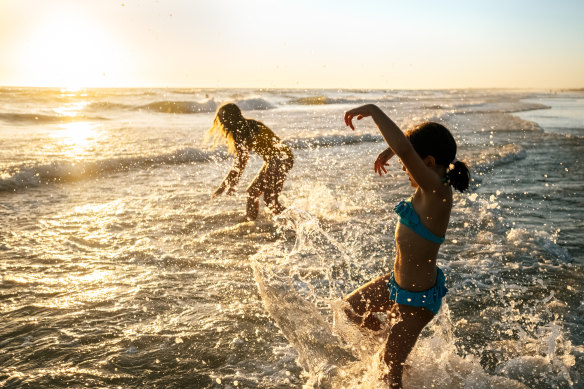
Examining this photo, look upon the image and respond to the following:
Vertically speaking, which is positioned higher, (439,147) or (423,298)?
(439,147)

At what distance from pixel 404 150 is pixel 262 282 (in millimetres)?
2521

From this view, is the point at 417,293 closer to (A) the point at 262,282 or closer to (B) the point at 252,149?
(A) the point at 262,282

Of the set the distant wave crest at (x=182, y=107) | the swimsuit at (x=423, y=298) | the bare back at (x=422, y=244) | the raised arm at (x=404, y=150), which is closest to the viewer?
the raised arm at (x=404, y=150)

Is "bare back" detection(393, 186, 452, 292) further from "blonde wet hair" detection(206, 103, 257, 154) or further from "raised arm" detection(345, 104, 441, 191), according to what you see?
"blonde wet hair" detection(206, 103, 257, 154)

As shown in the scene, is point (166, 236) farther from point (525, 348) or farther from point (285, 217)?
point (525, 348)

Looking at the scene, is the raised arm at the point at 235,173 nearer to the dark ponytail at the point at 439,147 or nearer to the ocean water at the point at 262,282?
the ocean water at the point at 262,282

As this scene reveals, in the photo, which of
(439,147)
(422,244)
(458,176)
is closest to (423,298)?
(422,244)

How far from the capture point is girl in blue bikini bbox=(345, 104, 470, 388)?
2.33 meters

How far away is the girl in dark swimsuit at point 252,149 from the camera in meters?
5.97

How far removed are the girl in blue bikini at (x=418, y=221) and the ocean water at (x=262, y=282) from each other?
471mm

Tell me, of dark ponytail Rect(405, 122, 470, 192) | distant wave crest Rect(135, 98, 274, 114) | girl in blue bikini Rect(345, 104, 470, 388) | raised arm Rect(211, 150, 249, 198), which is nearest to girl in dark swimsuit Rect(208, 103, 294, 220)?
raised arm Rect(211, 150, 249, 198)

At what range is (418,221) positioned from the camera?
248cm

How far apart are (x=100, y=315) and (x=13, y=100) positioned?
3427 cm

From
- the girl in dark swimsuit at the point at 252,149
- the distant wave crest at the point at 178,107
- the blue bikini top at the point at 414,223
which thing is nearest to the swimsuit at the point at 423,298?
the blue bikini top at the point at 414,223
